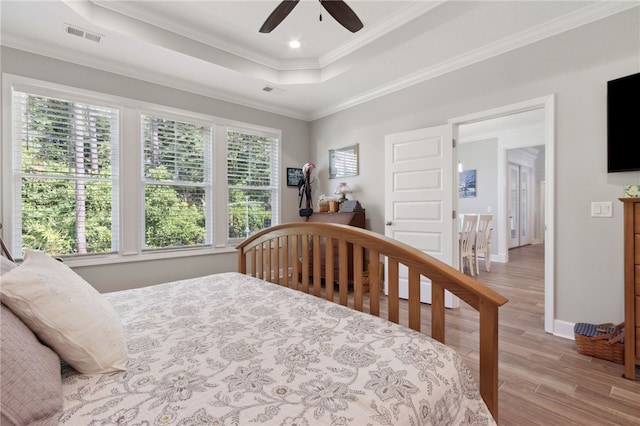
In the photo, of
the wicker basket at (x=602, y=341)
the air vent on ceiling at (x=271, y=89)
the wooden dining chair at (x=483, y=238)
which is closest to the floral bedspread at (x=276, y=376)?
the wicker basket at (x=602, y=341)

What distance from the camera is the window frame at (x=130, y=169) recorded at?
2645 mm

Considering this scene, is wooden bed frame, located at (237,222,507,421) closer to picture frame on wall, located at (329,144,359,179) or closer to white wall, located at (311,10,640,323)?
white wall, located at (311,10,640,323)

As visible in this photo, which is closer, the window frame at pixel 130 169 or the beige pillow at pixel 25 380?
the beige pillow at pixel 25 380

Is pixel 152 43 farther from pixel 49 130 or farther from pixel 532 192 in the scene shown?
pixel 532 192

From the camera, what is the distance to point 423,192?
344cm

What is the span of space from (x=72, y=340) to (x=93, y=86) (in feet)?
10.4

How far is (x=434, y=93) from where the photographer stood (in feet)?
11.1

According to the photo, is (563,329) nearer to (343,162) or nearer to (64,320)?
(343,162)

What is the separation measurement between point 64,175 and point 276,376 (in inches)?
127

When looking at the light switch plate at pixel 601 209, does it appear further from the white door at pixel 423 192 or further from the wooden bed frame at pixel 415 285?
the wooden bed frame at pixel 415 285

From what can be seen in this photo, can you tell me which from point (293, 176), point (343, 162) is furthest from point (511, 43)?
point (293, 176)

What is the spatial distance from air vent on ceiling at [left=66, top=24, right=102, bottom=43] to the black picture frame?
265 centimetres

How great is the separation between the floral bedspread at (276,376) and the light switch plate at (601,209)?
2163mm

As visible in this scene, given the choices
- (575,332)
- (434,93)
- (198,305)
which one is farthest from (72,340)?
(434,93)
